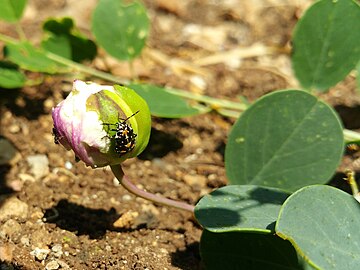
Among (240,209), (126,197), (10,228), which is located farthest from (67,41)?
(240,209)

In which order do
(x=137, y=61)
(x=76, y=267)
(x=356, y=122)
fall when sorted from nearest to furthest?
(x=76, y=267), (x=356, y=122), (x=137, y=61)

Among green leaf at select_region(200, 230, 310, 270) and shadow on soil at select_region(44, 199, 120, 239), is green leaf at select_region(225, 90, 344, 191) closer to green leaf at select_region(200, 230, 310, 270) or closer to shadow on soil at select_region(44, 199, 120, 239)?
green leaf at select_region(200, 230, 310, 270)

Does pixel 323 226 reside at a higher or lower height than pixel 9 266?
higher

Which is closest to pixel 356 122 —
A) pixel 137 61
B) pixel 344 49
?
pixel 344 49

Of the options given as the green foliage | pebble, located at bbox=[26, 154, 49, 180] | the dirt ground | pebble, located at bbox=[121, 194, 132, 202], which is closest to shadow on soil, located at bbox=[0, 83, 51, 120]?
the dirt ground

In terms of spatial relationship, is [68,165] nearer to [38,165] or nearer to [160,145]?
[38,165]

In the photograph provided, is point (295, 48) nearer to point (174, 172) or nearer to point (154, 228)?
point (174, 172)

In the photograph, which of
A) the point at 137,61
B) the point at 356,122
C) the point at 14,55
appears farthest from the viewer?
the point at 137,61
